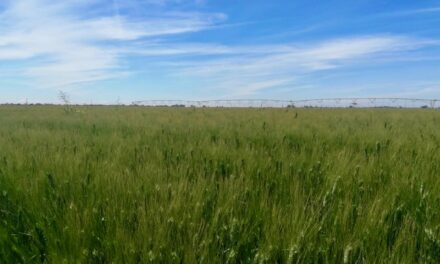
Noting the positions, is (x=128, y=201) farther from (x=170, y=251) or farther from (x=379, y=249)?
(x=379, y=249)

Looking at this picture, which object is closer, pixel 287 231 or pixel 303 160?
pixel 287 231

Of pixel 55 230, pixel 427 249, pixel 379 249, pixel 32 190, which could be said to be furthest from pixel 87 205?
pixel 427 249

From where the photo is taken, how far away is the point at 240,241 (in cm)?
172

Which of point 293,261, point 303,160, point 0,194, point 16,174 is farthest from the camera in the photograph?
point 303,160

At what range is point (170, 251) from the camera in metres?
1.57

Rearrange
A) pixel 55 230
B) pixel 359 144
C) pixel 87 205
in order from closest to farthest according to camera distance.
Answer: pixel 55 230 → pixel 87 205 → pixel 359 144

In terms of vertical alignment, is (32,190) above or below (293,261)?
above

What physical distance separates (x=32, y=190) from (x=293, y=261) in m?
1.79

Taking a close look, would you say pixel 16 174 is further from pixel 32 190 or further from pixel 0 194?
pixel 32 190

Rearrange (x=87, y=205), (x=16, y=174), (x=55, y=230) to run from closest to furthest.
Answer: (x=55, y=230) → (x=87, y=205) → (x=16, y=174)

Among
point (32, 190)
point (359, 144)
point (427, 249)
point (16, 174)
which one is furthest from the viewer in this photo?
point (359, 144)

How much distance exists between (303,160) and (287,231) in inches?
65.5

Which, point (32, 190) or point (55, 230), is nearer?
point (55, 230)

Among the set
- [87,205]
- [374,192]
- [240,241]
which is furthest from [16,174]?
[374,192]
